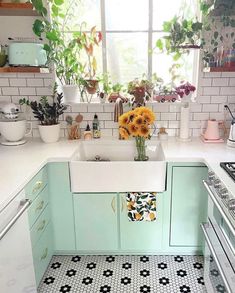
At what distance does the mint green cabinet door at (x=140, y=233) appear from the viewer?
1955 millimetres

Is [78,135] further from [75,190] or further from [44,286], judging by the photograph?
[44,286]

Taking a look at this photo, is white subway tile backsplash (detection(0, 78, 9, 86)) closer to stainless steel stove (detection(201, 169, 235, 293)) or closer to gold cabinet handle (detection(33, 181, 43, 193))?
gold cabinet handle (detection(33, 181, 43, 193))

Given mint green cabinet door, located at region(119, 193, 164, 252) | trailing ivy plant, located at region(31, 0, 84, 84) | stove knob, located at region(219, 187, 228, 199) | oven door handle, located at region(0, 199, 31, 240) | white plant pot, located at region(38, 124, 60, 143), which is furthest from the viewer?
white plant pot, located at region(38, 124, 60, 143)

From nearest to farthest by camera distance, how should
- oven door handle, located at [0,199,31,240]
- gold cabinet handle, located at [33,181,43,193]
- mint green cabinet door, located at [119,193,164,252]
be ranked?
1. oven door handle, located at [0,199,31,240]
2. gold cabinet handle, located at [33,181,43,193]
3. mint green cabinet door, located at [119,193,164,252]

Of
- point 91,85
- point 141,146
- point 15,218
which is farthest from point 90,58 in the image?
point 15,218

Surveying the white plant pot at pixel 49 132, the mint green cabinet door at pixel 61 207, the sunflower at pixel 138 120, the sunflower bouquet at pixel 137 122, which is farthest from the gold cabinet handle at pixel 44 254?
the sunflower at pixel 138 120

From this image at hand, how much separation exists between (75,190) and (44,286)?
2.29ft

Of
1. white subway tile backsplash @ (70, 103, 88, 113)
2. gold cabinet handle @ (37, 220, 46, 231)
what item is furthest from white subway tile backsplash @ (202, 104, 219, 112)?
gold cabinet handle @ (37, 220, 46, 231)

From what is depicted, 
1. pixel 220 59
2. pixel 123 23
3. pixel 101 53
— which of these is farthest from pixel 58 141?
pixel 220 59

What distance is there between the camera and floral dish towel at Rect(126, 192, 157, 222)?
1.90 meters

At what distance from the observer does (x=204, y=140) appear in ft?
7.20

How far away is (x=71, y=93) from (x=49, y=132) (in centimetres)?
39

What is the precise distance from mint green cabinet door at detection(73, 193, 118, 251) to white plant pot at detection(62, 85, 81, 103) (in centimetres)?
86

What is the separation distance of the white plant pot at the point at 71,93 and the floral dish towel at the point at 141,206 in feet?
3.21
